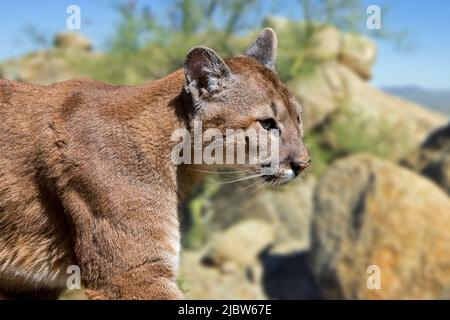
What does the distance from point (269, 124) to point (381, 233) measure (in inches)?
359

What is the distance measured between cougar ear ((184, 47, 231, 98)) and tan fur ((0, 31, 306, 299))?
0.14 meters

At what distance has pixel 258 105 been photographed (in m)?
6.61

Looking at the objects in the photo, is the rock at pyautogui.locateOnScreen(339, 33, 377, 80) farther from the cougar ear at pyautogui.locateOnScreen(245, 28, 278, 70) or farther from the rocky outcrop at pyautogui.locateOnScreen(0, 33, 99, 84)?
the cougar ear at pyautogui.locateOnScreen(245, 28, 278, 70)

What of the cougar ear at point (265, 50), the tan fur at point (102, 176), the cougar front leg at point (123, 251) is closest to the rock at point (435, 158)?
the cougar ear at point (265, 50)

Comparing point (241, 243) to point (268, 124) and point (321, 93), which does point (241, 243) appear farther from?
point (268, 124)

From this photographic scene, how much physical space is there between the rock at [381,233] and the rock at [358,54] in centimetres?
1147

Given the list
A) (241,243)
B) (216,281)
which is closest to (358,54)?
(241,243)

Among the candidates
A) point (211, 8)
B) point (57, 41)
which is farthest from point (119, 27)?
point (57, 41)

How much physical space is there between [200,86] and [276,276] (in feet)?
47.0

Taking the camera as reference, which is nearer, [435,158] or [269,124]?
[269,124]

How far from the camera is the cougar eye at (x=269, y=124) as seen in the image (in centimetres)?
660

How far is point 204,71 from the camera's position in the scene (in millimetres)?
6551

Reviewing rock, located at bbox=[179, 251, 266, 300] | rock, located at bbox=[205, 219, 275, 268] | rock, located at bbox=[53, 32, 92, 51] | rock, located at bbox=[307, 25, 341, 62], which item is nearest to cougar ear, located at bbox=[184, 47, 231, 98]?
rock, located at bbox=[179, 251, 266, 300]
